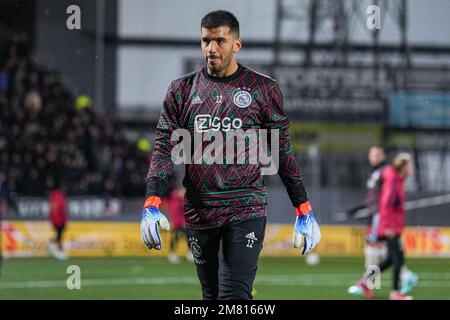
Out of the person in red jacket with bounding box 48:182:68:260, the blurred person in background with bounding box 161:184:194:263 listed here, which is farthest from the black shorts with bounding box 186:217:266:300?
the person in red jacket with bounding box 48:182:68:260

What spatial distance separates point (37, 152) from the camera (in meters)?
26.0

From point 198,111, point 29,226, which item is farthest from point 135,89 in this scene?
point 198,111

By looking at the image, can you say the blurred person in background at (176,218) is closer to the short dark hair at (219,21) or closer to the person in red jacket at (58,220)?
the person in red jacket at (58,220)

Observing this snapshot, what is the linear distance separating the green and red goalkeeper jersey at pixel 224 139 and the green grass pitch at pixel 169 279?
21.8 feet

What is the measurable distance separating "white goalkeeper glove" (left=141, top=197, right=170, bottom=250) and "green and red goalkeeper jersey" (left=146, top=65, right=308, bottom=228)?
0.15 meters

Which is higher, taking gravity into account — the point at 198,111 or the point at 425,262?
the point at 198,111

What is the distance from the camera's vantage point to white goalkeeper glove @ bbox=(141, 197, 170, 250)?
6051mm

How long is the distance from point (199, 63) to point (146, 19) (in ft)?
30.3

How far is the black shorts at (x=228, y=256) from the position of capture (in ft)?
20.1

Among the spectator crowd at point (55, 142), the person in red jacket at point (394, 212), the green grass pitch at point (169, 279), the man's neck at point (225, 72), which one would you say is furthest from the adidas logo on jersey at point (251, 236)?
the spectator crowd at point (55, 142)

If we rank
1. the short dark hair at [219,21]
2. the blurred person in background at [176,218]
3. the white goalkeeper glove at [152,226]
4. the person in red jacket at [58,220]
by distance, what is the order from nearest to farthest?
the white goalkeeper glove at [152,226] < the short dark hair at [219,21] < the person in red jacket at [58,220] < the blurred person in background at [176,218]

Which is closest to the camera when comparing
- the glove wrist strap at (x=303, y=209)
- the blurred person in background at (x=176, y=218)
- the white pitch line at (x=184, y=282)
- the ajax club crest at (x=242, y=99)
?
the ajax club crest at (x=242, y=99)

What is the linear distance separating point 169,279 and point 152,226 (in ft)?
34.1
